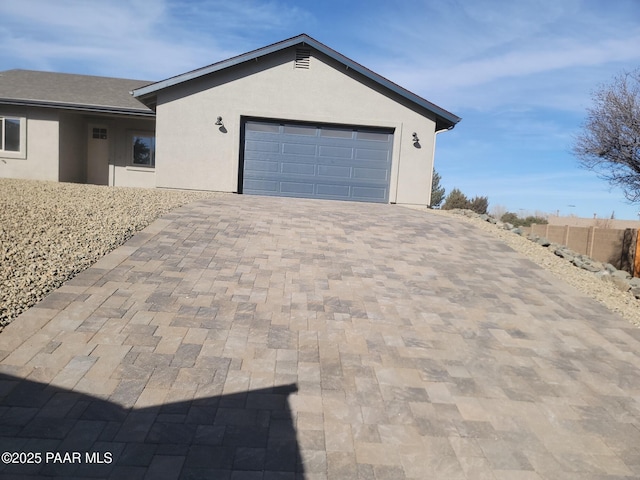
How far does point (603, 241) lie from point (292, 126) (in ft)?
42.3

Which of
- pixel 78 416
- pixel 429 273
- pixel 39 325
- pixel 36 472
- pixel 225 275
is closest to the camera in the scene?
pixel 36 472

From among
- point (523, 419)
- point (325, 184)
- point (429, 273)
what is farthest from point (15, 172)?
point (523, 419)

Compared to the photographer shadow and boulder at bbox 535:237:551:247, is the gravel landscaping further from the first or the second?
boulder at bbox 535:237:551:247

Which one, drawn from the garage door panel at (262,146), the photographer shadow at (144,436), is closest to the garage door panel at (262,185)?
the garage door panel at (262,146)

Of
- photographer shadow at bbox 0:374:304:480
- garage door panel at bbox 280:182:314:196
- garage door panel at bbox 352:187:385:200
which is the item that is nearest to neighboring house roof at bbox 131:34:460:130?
garage door panel at bbox 352:187:385:200

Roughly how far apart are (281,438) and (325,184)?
12.4 meters

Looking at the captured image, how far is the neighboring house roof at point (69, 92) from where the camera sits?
637 inches

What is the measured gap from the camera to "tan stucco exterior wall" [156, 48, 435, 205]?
1462cm

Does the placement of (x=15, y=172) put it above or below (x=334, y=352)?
above

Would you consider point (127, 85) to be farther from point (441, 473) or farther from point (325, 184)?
point (441, 473)

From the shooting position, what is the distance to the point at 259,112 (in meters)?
14.8

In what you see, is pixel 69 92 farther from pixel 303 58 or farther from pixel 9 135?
pixel 303 58

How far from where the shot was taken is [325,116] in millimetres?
14945

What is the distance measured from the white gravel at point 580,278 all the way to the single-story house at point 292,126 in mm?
5289
